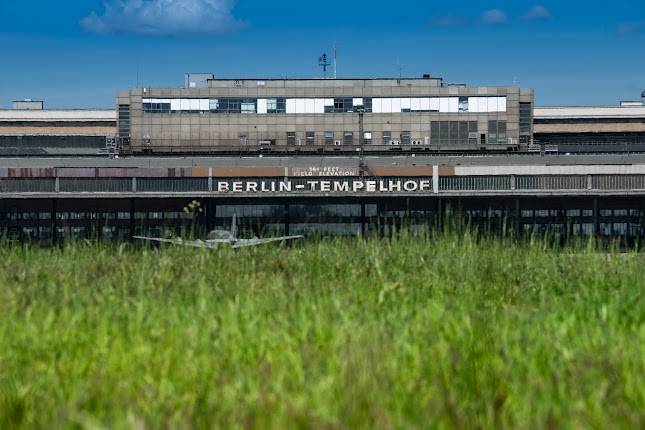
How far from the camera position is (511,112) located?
4405 inches

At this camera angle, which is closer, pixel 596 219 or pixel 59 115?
pixel 596 219

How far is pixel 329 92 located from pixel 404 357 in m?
104

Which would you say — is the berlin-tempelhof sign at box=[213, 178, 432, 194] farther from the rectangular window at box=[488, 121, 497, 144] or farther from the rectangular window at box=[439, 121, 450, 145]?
the rectangular window at box=[488, 121, 497, 144]

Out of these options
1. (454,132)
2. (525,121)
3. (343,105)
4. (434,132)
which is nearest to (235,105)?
(343,105)

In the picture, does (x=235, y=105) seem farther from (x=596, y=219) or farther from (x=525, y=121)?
(x=596, y=219)

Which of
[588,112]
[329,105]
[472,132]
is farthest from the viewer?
[588,112]

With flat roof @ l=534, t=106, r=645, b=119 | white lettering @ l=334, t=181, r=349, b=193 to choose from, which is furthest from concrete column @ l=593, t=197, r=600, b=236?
flat roof @ l=534, t=106, r=645, b=119

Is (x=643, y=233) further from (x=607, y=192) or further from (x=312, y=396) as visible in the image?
(x=312, y=396)

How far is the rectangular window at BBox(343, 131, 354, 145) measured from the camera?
11281 centimetres

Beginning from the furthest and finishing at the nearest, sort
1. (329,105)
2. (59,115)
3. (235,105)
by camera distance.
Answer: (59,115) < (329,105) < (235,105)

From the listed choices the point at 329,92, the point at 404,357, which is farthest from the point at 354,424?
the point at 329,92

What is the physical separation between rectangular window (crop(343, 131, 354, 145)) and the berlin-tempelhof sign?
35589mm

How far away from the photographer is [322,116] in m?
113

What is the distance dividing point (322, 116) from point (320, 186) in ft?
122
